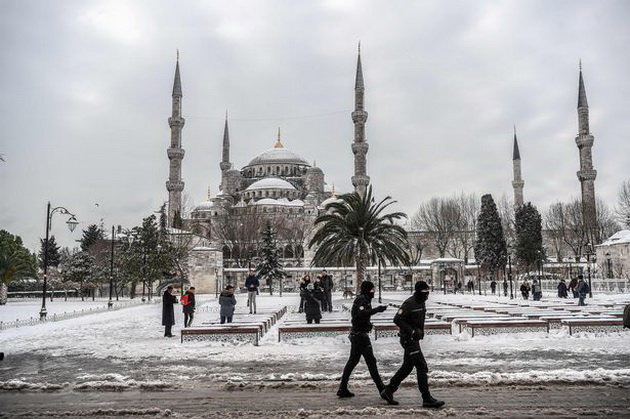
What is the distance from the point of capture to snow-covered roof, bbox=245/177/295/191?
83869mm

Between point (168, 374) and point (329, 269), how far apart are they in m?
42.5

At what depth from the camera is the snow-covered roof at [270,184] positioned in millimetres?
83869

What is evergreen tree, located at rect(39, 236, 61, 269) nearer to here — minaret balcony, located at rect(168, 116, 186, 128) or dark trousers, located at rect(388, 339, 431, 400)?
minaret balcony, located at rect(168, 116, 186, 128)

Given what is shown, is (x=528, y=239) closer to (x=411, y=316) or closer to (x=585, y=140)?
(x=585, y=140)

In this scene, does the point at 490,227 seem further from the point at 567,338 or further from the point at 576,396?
the point at 576,396

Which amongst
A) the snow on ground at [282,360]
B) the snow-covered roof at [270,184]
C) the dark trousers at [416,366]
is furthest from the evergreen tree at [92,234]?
the dark trousers at [416,366]

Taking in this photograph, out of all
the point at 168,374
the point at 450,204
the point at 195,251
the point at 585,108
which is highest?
the point at 585,108

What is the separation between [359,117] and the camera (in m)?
57.1

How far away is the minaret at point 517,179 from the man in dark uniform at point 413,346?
197ft

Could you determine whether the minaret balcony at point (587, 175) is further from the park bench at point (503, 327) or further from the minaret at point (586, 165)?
the park bench at point (503, 327)

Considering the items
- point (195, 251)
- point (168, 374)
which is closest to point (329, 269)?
point (195, 251)

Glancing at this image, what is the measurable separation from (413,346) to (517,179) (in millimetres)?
63458

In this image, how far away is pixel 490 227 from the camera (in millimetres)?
46969

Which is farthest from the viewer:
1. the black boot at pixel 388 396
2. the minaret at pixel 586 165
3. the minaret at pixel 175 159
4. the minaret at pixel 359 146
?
the minaret at pixel 175 159
